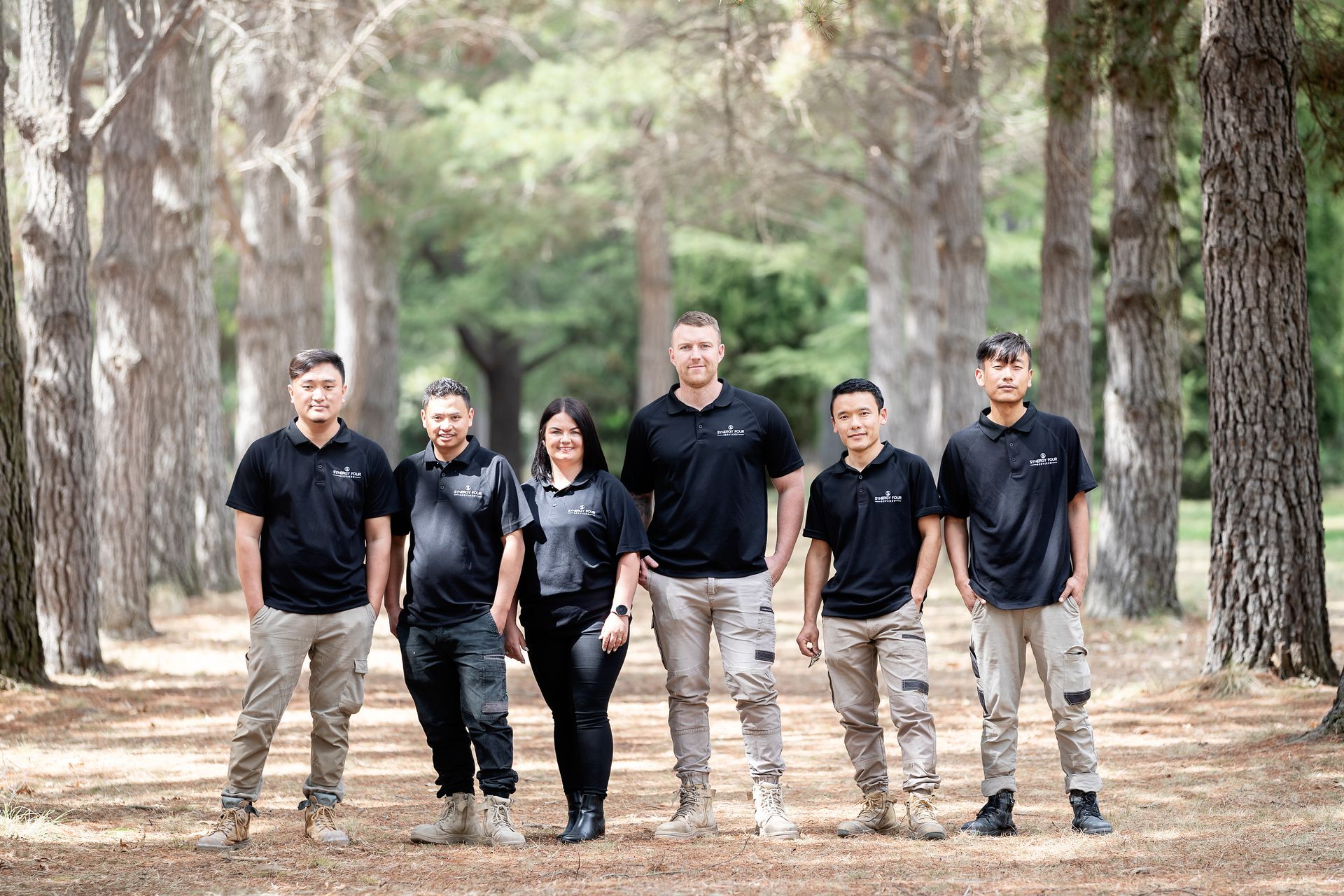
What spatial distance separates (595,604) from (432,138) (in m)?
19.3

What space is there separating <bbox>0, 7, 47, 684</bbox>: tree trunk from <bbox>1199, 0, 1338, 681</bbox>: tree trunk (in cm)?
686

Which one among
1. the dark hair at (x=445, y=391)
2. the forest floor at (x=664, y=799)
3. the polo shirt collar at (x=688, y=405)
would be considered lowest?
the forest floor at (x=664, y=799)

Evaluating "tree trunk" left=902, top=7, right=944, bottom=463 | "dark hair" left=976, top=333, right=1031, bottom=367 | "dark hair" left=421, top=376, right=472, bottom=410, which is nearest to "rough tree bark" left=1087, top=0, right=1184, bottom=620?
"tree trunk" left=902, top=7, right=944, bottom=463

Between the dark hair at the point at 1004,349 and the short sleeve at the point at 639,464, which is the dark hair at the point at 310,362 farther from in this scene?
the dark hair at the point at 1004,349

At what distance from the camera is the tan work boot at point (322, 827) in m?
5.46

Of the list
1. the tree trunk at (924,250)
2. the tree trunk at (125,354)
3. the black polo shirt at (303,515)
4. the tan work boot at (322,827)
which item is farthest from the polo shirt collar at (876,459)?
the tree trunk at (924,250)

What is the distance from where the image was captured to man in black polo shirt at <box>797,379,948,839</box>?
5.54m

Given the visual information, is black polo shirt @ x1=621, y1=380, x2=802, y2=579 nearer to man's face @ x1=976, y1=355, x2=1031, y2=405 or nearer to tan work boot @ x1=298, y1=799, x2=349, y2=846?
man's face @ x1=976, y1=355, x2=1031, y2=405

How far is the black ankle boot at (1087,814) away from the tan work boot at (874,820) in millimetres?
671

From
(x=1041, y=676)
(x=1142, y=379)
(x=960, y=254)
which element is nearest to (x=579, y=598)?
(x=1041, y=676)

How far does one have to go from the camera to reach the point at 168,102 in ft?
43.9

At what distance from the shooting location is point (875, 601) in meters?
5.55

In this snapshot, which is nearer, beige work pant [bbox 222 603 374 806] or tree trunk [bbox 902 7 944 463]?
beige work pant [bbox 222 603 374 806]

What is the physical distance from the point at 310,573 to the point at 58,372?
4.99 meters
